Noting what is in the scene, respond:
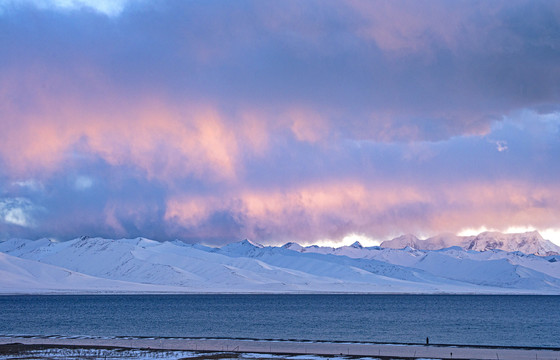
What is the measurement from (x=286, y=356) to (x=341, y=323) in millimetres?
56066

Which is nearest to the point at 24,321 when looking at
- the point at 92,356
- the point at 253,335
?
the point at 253,335

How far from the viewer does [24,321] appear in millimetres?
115688

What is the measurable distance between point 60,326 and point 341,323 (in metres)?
46.5

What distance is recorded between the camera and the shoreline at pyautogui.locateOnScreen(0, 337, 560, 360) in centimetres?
5803

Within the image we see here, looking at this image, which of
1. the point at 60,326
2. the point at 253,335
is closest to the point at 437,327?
the point at 253,335

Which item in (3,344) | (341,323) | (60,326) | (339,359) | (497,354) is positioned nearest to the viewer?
(339,359)

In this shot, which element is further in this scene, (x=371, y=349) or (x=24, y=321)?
(x=24, y=321)

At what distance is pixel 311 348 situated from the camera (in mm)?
63688

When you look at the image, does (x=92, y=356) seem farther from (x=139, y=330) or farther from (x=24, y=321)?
(x=24, y=321)

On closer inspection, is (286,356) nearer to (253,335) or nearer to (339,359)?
(339,359)

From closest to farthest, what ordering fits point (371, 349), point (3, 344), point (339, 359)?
point (339, 359) → point (371, 349) → point (3, 344)

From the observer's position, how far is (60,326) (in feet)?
337

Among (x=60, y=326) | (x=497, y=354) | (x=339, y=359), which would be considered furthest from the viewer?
(x=60, y=326)

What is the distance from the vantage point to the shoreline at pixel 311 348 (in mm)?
58031
